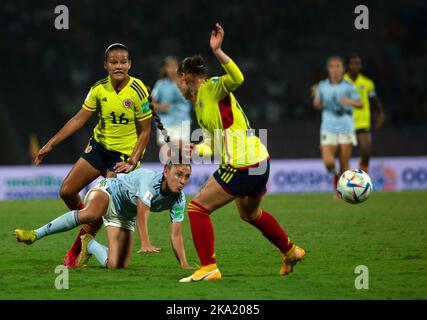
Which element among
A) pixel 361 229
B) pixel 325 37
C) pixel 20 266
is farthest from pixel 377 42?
pixel 20 266

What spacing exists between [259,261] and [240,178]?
1630 millimetres

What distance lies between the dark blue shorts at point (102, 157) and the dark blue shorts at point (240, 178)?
7.03 feet

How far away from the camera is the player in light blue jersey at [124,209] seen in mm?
8086

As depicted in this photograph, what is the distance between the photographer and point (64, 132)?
360 inches

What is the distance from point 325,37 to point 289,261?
16326 mm

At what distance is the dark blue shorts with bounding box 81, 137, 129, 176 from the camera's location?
31.5 ft

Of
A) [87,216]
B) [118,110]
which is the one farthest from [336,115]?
[87,216]

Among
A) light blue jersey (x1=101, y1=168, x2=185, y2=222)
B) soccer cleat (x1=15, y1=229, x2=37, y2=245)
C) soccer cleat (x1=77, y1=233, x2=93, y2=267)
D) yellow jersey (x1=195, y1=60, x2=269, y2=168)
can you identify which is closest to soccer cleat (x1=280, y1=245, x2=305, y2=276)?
yellow jersey (x1=195, y1=60, x2=269, y2=168)

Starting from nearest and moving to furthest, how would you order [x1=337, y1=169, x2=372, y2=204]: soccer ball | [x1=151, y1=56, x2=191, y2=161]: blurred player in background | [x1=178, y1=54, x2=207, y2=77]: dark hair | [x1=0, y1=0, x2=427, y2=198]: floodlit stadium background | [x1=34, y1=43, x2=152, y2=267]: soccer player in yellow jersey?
[x1=178, y1=54, x2=207, y2=77]: dark hair
[x1=34, y1=43, x2=152, y2=267]: soccer player in yellow jersey
[x1=337, y1=169, x2=372, y2=204]: soccer ball
[x1=151, y1=56, x2=191, y2=161]: blurred player in background
[x1=0, y1=0, x2=427, y2=198]: floodlit stadium background

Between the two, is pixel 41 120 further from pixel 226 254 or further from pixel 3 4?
pixel 226 254

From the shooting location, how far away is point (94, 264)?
894 cm

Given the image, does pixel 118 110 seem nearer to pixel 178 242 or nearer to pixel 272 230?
pixel 178 242

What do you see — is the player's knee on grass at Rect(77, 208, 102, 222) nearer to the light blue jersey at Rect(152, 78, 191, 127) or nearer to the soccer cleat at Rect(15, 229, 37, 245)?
the soccer cleat at Rect(15, 229, 37, 245)

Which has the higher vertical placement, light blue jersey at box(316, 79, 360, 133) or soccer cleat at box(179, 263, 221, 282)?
light blue jersey at box(316, 79, 360, 133)
